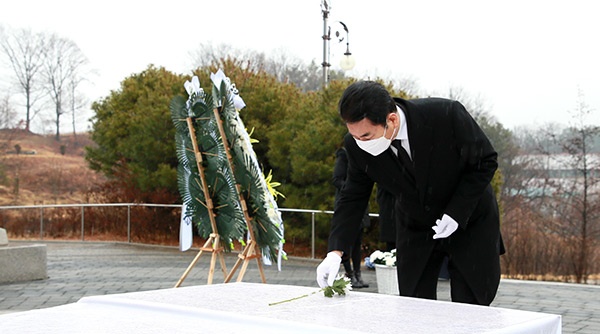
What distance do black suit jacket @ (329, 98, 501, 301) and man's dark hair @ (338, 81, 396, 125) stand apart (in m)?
0.32

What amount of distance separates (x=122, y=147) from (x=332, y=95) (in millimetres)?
8164

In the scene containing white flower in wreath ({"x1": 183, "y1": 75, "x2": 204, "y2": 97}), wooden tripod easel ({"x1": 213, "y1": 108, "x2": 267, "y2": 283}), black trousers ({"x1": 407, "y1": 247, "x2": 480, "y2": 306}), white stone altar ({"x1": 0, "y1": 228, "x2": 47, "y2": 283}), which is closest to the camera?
black trousers ({"x1": 407, "y1": 247, "x2": 480, "y2": 306})

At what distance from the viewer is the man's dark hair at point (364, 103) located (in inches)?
143

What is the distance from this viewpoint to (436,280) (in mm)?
4262

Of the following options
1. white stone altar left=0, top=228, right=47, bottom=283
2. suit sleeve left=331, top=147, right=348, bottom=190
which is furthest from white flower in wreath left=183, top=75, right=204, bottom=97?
white stone altar left=0, top=228, right=47, bottom=283

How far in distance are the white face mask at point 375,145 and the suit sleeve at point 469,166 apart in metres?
0.36

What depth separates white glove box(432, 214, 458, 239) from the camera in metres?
3.86

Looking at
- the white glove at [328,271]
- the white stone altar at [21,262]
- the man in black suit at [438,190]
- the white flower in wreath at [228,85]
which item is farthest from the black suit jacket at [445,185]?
Answer: the white stone altar at [21,262]

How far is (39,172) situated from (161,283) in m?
34.5

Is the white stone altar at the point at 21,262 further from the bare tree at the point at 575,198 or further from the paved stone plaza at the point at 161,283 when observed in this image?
the bare tree at the point at 575,198

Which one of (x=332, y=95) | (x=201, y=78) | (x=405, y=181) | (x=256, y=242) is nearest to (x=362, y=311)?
(x=405, y=181)

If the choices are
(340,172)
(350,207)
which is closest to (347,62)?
(340,172)

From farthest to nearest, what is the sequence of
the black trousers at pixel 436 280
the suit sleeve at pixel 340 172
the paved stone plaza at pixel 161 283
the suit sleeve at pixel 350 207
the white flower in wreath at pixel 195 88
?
1. the suit sleeve at pixel 340 172
2. the paved stone plaza at pixel 161 283
3. the white flower in wreath at pixel 195 88
4. the suit sleeve at pixel 350 207
5. the black trousers at pixel 436 280

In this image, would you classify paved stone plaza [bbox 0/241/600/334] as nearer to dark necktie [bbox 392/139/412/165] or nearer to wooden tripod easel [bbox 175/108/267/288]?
wooden tripod easel [bbox 175/108/267/288]
